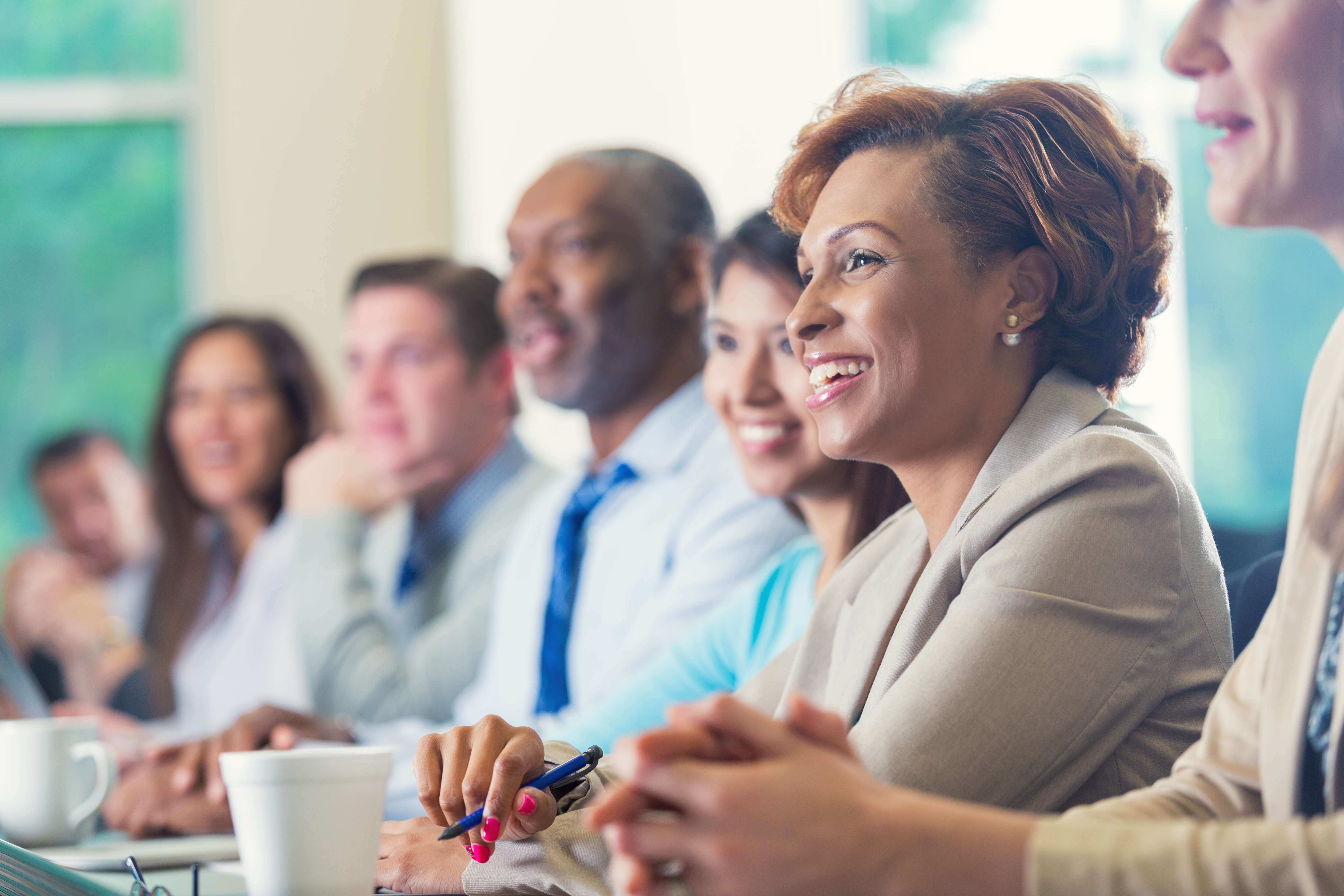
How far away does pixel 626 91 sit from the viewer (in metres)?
3.54

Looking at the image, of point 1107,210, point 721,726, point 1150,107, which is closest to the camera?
point 721,726

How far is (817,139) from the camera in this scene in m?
1.03

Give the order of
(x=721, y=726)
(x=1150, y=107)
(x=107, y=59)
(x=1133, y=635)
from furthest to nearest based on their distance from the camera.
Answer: (x=107, y=59), (x=1150, y=107), (x=1133, y=635), (x=721, y=726)

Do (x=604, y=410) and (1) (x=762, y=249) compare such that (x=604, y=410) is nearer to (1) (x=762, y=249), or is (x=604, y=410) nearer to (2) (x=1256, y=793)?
(1) (x=762, y=249)

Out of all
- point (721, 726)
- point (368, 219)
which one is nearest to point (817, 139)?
point (721, 726)

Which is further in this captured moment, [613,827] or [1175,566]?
[1175,566]

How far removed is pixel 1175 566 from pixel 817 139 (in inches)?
16.9

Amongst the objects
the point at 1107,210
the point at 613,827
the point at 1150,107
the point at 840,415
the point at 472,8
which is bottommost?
the point at 613,827

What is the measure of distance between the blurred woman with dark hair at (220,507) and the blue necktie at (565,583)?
0.96m

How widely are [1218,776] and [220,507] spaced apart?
2.47 m

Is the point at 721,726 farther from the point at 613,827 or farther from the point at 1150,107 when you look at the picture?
the point at 1150,107

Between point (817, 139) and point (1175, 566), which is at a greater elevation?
point (817, 139)

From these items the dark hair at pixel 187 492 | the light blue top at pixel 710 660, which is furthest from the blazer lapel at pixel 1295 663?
the dark hair at pixel 187 492

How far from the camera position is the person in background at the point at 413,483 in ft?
7.18
